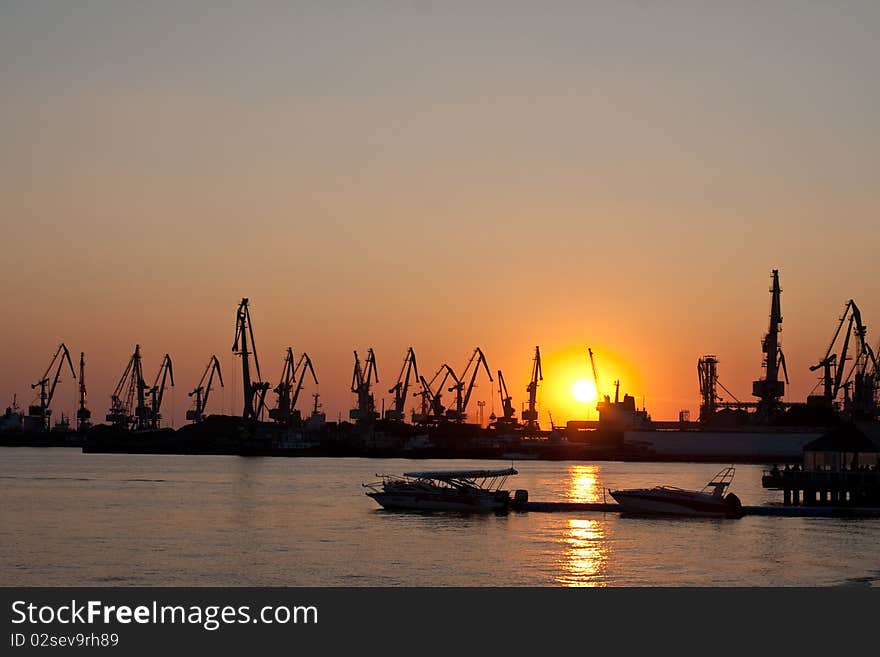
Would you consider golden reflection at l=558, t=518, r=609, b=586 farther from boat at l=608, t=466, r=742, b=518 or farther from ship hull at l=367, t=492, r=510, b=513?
ship hull at l=367, t=492, r=510, b=513

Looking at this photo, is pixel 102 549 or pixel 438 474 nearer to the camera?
pixel 102 549

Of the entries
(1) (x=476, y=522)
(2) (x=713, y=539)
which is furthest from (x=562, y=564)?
(1) (x=476, y=522)

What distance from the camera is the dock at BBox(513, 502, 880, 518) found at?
94.7 metres

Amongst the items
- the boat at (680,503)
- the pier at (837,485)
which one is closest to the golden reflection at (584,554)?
the boat at (680,503)

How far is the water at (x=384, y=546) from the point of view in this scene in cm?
6231

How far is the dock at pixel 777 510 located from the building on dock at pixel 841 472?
1939 millimetres

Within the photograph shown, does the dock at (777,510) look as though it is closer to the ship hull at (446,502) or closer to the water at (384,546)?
the water at (384,546)

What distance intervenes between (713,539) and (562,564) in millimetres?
16528

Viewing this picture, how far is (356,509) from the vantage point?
4112 inches

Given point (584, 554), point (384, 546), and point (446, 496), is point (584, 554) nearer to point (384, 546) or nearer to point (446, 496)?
point (384, 546)

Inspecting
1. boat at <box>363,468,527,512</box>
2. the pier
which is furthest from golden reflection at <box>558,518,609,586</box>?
the pier

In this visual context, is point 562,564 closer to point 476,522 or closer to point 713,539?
point 713,539

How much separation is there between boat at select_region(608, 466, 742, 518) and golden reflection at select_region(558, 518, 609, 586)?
538 cm

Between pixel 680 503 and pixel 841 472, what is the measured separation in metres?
14.1
